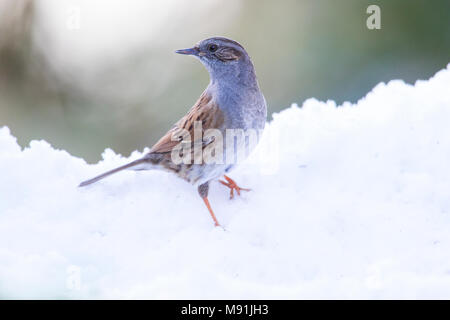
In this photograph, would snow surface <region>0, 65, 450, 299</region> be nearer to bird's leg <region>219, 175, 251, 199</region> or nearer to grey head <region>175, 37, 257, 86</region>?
bird's leg <region>219, 175, 251, 199</region>

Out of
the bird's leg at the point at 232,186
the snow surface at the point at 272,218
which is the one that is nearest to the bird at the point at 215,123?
the bird's leg at the point at 232,186

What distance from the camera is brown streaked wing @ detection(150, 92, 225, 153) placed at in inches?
138

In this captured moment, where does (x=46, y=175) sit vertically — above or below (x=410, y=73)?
below

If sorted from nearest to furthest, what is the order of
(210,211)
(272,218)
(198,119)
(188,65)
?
(272,218) < (210,211) < (198,119) < (188,65)

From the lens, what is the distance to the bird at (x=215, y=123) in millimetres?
3455

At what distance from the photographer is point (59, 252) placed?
294cm

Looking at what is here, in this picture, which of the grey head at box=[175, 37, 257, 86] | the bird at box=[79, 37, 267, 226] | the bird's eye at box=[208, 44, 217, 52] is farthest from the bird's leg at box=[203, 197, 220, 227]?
the bird's eye at box=[208, 44, 217, 52]

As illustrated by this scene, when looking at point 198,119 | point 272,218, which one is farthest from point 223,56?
point 272,218

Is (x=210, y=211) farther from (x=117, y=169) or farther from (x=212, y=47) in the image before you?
(x=212, y=47)

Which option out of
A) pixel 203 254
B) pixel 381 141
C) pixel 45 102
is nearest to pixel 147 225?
pixel 203 254

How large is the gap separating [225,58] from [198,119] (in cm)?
46

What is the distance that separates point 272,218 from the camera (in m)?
3.16
